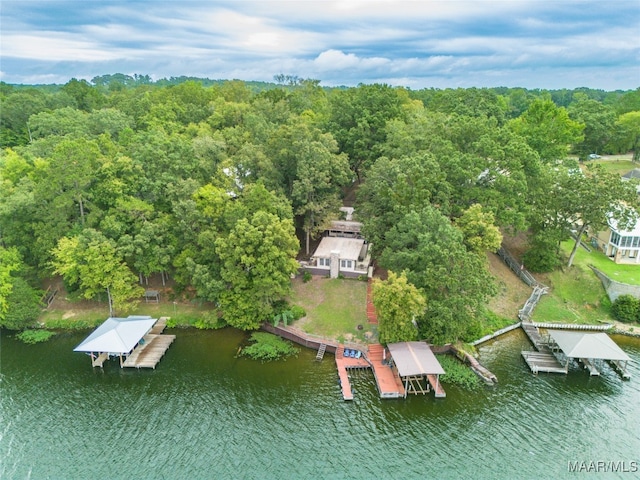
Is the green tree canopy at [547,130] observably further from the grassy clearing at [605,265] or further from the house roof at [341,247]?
the house roof at [341,247]

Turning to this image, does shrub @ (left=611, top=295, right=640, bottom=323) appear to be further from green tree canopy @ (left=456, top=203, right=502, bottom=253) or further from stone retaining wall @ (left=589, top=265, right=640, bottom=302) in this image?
green tree canopy @ (left=456, top=203, right=502, bottom=253)

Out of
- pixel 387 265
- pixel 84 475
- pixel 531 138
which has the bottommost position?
pixel 84 475

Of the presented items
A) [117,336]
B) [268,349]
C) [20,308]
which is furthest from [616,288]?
[20,308]

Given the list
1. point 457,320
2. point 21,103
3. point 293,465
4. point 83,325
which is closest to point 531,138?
point 457,320

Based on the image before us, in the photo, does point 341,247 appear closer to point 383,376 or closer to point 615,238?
point 383,376

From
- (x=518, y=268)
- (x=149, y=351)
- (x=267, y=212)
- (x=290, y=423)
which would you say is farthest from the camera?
(x=518, y=268)

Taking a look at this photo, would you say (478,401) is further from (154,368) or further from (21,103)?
(21,103)

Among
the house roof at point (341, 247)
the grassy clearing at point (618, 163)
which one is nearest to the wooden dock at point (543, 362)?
the house roof at point (341, 247)
